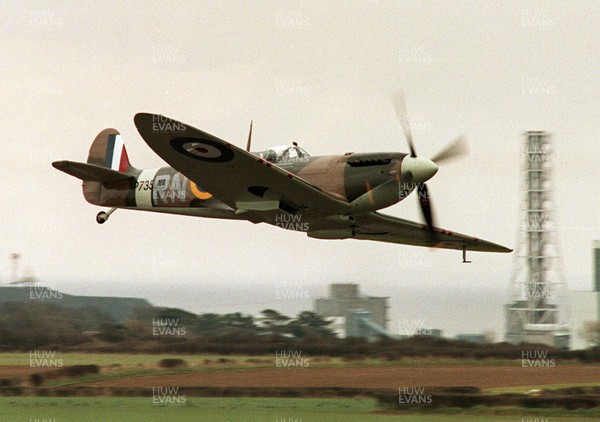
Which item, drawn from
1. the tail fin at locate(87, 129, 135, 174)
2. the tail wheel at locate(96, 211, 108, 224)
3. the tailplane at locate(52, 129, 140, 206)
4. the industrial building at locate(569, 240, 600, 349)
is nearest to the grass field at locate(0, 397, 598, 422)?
the tail wheel at locate(96, 211, 108, 224)

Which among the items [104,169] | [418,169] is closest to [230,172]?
[418,169]

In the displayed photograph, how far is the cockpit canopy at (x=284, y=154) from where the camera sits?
1980 cm

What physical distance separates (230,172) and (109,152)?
6110 millimetres

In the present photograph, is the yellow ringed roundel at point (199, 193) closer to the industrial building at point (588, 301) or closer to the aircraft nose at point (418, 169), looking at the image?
the aircraft nose at point (418, 169)

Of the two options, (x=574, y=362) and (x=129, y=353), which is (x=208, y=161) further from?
(x=574, y=362)

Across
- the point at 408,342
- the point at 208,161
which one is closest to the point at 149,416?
the point at 208,161

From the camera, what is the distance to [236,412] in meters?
17.9

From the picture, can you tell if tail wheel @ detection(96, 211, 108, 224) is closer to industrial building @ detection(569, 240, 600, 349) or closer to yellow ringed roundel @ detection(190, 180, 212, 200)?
yellow ringed roundel @ detection(190, 180, 212, 200)

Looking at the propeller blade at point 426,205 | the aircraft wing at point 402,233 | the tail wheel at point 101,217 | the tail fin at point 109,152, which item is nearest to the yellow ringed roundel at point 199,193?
the aircraft wing at point 402,233

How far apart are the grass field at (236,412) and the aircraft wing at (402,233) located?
4279 mm

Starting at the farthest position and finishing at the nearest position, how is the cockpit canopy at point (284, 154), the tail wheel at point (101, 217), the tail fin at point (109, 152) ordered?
1. the tail fin at point (109, 152)
2. the tail wheel at point (101, 217)
3. the cockpit canopy at point (284, 154)

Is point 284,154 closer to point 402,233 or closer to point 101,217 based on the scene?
point 402,233

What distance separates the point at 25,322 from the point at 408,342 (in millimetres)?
9519

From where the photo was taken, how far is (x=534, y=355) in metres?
21.6
